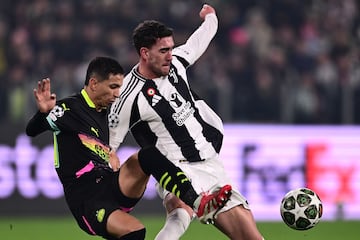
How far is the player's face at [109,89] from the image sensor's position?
737cm

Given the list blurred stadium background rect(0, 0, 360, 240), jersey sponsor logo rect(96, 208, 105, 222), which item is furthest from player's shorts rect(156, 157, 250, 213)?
blurred stadium background rect(0, 0, 360, 240)

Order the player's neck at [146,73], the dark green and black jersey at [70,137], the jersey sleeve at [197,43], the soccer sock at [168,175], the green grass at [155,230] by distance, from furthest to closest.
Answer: the green grass at [155,230]
the jersey sleeve at [197,43]
the player's neck at [146,73]
the dark green and black jersey at [70,137]
the soccer sock at [168,175]

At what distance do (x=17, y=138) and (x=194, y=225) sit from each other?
2.88 metres

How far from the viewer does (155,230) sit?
1152 centimetres

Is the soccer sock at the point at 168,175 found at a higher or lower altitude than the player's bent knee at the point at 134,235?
higher

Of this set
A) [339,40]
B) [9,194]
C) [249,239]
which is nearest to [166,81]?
[249,239]

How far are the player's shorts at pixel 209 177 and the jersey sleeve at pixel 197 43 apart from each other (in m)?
1.02

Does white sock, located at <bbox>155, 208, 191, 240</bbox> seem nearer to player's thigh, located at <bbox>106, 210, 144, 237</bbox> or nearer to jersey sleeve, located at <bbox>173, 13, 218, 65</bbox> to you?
player's thigh, located at <bbox>106, 210, 144, 237</bbox>

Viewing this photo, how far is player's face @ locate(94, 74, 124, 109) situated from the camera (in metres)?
7.37

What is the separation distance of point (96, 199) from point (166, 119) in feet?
3.12

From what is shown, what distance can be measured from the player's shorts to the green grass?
295cm

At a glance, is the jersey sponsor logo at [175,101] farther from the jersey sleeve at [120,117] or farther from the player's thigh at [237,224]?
the player's thigh at [237,224]

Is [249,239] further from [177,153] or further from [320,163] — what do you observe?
[320,163]

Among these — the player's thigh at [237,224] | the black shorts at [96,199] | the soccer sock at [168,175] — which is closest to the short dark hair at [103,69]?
the black shorts at [96,199]
